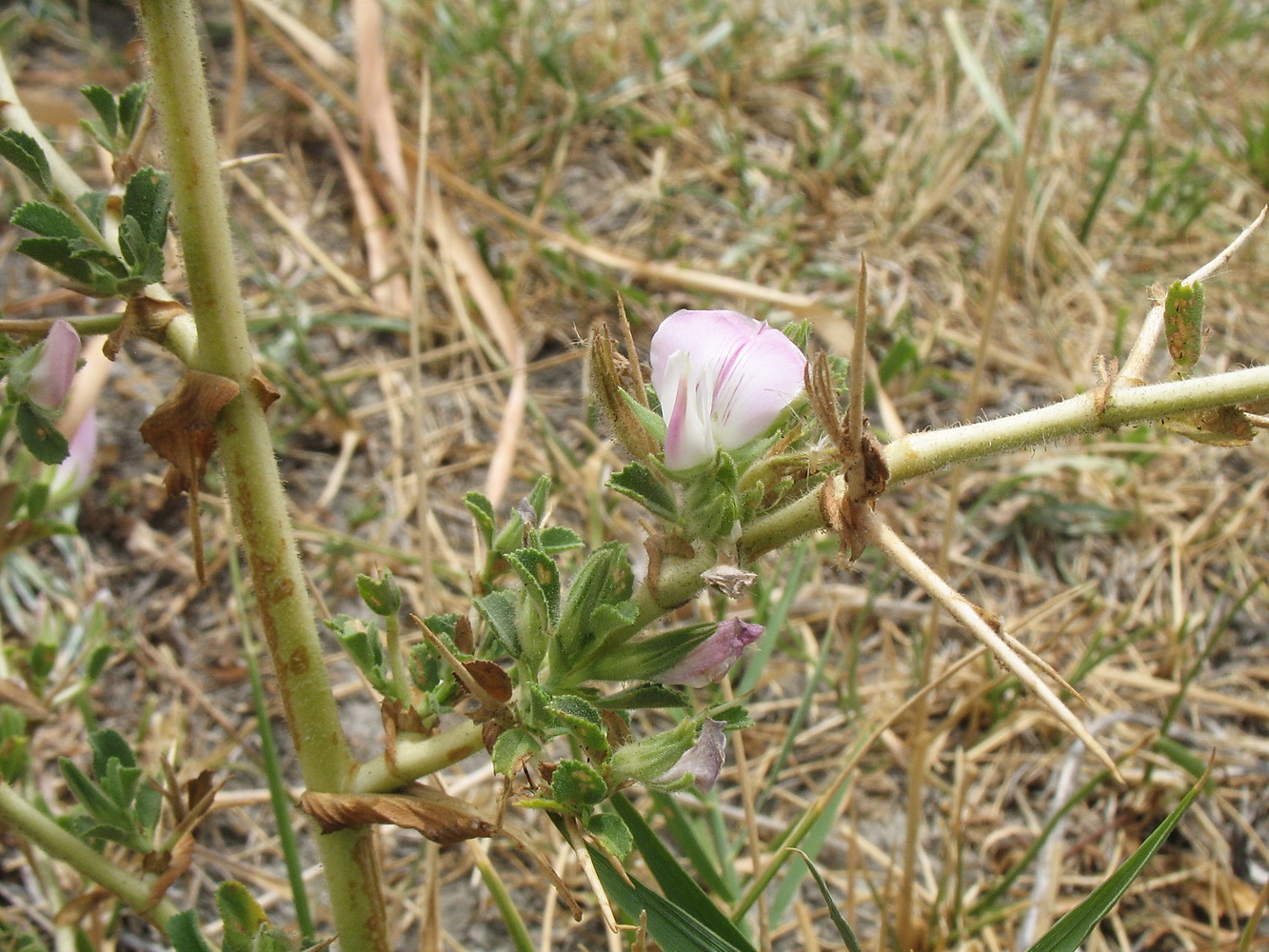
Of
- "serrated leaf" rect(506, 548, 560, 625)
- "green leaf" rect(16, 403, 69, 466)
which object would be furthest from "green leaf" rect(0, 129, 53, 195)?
"serrated leaf" rect(506, 548, 560, 625)

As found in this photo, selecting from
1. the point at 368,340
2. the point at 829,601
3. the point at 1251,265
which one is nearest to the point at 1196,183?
the point at 1251,265

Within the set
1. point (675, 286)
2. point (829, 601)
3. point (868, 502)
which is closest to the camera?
point (868, 502)

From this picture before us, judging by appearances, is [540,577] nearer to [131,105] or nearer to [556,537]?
[556,537]

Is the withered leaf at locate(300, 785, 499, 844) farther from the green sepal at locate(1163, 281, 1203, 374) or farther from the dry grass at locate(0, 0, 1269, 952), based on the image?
the green sepal at locate(1163, 281, 1203, 374)

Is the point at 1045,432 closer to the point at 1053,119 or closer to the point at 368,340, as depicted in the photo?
the point at 368,340

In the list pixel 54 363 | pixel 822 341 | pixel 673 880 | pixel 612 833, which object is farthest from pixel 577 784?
pixel 822 341
